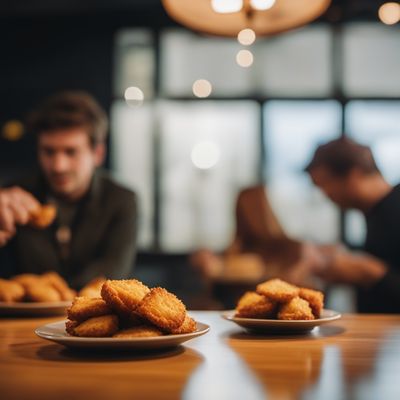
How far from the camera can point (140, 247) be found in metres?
6.59

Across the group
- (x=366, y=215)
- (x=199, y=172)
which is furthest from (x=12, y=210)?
(x=199, y=172)

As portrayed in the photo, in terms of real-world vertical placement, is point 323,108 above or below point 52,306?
above

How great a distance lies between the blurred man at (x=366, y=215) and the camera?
9.02ft

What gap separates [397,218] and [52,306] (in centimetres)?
162

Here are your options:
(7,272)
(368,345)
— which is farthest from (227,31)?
(7,272)

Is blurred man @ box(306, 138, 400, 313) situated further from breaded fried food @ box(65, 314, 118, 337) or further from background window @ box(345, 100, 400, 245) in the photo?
background window @ box(345, 100, 400, 245)

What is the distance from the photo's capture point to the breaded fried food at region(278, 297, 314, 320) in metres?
1.42

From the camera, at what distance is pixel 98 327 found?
1170 mm

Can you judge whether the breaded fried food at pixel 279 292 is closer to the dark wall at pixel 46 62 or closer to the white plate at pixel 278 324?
the white plate at pixel 278 324

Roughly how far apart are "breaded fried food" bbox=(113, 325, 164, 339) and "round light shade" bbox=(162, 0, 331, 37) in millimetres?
1125

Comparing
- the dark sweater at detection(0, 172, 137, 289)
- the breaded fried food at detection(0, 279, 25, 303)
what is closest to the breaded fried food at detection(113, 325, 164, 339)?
the breaded fried food at detection(0, 279, 25, 303)

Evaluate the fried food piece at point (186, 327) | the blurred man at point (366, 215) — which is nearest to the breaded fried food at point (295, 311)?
the fried food piece at point (186, 327)

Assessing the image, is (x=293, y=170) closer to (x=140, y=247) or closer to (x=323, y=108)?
(x=323, y=108)

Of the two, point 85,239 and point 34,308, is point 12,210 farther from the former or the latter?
point 85,239
